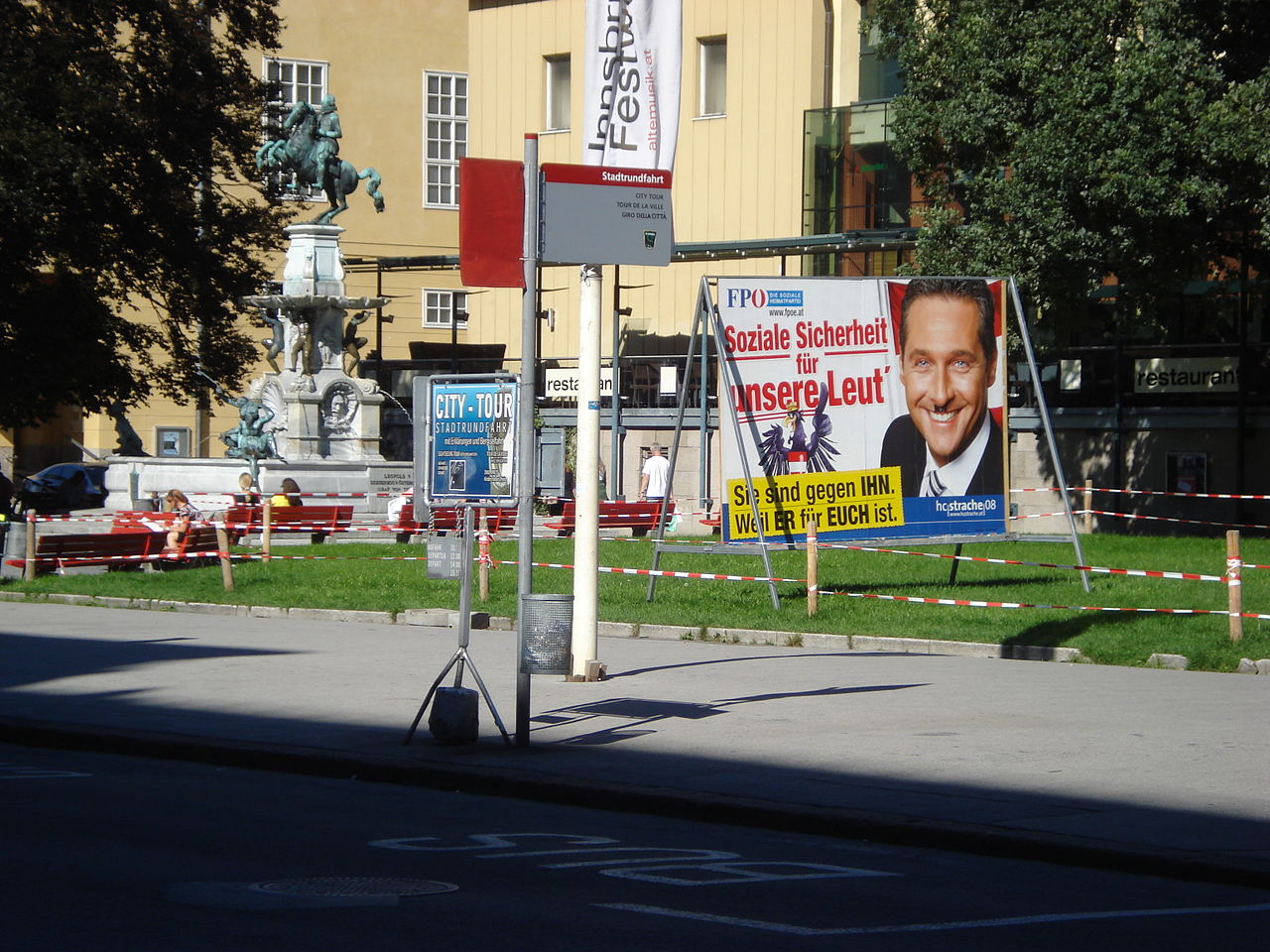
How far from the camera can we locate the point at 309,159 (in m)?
41.9

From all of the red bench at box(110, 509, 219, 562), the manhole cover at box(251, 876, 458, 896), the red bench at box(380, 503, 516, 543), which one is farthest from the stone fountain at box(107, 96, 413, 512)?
the manhole cover at box(251, 876, 458, 896)

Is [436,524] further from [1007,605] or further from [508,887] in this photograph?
[508,887]

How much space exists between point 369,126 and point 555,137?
50.8ft

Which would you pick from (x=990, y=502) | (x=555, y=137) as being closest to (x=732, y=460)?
(x=990, y=502)

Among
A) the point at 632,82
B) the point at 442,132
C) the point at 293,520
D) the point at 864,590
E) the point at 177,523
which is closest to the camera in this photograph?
the point at 632,82

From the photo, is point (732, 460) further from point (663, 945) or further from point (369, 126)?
point (369, 126)

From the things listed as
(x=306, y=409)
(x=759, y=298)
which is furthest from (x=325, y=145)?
(x=759, y=298)

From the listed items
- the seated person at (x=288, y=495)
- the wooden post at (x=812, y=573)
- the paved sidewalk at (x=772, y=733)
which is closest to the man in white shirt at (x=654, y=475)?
the seated person at (x=288, y=495)

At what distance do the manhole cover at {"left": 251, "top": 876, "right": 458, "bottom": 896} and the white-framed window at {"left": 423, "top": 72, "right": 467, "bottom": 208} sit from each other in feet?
203

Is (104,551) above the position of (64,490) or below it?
below

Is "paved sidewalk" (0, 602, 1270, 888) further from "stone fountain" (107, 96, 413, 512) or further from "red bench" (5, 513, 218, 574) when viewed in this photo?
"stone fountain" (107, 96, 413, 512)

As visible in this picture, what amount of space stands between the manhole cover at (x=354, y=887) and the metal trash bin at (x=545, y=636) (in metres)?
3.31

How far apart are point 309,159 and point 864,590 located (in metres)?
24.8

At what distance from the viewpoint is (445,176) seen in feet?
225
